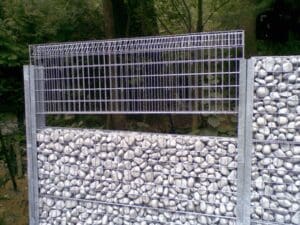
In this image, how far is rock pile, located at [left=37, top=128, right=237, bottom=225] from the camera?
3.69m

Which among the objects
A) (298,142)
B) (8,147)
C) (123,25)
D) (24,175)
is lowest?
(24,175)

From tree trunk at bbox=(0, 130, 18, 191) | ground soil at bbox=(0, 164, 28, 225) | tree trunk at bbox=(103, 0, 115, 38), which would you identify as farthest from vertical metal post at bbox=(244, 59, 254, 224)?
tree trunk at bbox=(0, 130, 18, 191)

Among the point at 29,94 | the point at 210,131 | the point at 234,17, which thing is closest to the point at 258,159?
the point at 210,131

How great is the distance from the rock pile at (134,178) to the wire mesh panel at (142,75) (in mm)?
306

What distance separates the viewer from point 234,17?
6.97 meters

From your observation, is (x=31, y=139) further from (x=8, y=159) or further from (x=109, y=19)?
(x=109, y=19)

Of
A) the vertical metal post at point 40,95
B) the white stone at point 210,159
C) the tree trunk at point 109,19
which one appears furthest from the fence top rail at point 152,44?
the tree trunk at point 109,19

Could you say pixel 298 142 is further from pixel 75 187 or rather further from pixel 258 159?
pixel 75 187

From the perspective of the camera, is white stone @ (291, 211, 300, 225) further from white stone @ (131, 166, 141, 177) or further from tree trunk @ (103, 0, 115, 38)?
tree trunk @ (103, 0, 115, 38)

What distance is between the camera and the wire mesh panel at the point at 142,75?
147 inches

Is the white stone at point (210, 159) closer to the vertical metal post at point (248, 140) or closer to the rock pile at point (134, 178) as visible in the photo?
the rock pile at point (134, 178)

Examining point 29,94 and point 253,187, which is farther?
point 29,94

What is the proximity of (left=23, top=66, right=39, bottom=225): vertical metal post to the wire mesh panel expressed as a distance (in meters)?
0.08

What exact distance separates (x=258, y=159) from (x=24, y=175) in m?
4.20
